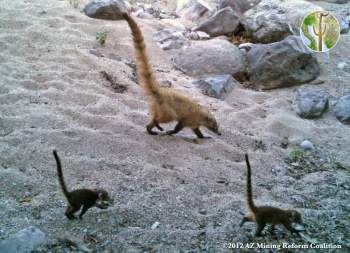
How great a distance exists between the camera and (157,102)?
4754mm

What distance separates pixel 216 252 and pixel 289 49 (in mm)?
4146

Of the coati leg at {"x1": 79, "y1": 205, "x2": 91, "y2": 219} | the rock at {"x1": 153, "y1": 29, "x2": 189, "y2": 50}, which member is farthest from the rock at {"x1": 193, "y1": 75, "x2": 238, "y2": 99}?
the coati leg at {"x1": 79, "y1": 205, "x2": 91, "y2": 219}

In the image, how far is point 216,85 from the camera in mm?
5871

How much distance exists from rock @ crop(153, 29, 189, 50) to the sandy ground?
0.20 meters

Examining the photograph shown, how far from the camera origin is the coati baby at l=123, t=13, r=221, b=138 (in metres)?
4.66

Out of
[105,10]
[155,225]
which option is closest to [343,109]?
[155,225]

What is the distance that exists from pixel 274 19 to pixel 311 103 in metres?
2.14

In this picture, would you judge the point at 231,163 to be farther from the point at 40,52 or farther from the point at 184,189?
the point at 40,52

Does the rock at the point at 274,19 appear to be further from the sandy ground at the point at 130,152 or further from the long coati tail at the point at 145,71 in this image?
the long coati tail at the point at 145,71

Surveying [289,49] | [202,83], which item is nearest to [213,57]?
[202,83]

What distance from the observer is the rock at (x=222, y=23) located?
7242 mm

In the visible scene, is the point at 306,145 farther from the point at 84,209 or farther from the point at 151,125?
the point at 84,209

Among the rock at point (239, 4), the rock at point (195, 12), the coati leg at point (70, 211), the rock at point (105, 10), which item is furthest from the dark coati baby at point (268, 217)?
the rock at point (239, 4)

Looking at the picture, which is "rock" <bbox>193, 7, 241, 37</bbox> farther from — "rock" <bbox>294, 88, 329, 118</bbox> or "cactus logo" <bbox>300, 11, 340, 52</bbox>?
"rock" <bbox>294, 88, 329, 118</bbox>
